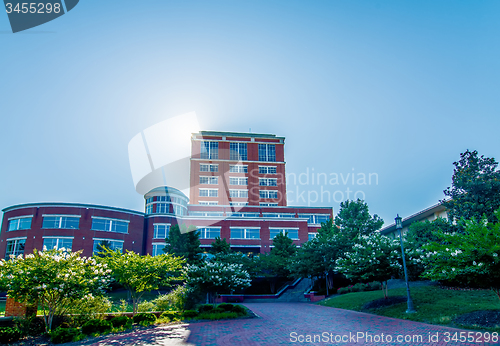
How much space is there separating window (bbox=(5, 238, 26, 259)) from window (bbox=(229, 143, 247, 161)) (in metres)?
34.4

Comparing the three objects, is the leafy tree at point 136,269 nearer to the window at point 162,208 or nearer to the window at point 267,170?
the window at point 162,208

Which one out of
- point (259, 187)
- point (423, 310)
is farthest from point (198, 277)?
point (259, 187)

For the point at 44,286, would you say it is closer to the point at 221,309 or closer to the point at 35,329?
the point at 35,329

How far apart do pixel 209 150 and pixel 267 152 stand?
10.8 metres

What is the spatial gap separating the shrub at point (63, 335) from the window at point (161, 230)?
32.4 m

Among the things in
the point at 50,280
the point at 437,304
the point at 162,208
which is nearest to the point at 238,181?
the point at 162,208

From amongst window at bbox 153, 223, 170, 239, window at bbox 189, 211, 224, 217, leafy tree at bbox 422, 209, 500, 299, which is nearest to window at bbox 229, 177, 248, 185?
window at bbox 189, 211, 224, 217

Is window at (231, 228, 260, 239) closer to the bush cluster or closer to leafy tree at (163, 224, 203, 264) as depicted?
leafy tree at (163, 224, 203, 264)

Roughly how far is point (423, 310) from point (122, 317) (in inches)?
555

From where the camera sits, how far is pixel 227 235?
4850 cm

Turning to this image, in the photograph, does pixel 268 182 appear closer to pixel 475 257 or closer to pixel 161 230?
pixel 161 230

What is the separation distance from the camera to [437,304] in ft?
56.7

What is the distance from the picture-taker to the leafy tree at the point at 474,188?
75.1 ft

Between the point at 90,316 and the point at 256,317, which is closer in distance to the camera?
the point at 90,316
